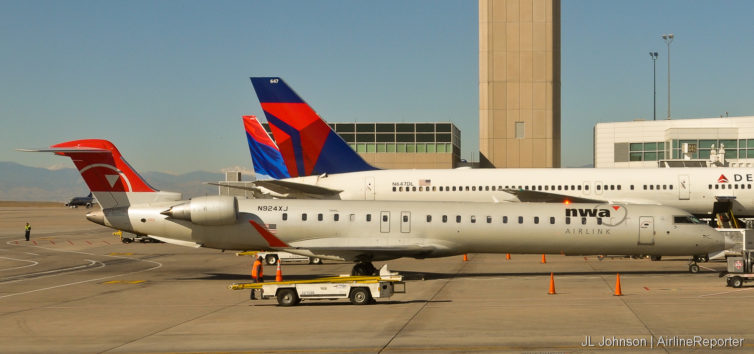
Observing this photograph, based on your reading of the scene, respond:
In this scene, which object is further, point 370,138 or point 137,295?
point 370,138

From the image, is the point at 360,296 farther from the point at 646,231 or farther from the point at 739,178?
the point at 739,178

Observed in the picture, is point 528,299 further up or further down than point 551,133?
further down

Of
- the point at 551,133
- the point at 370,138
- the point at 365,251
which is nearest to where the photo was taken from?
the point at 365,251

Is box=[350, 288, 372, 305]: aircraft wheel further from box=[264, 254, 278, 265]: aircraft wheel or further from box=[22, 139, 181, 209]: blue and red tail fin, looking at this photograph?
box=[264, 254, 278, 265]: aircraft wheel

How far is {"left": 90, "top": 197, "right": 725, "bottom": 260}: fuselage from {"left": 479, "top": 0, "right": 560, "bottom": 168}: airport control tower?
4089 cm

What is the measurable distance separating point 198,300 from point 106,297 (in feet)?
11.1

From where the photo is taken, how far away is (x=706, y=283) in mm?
30109

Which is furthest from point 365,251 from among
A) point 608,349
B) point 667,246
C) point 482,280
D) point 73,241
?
point 73,241

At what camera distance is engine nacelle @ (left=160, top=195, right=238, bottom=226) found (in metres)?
32.3

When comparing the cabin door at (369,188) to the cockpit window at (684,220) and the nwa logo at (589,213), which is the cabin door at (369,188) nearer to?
the nwa logo at (589,213)

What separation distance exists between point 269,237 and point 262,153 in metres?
22.9

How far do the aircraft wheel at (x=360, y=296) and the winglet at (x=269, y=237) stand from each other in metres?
8.14

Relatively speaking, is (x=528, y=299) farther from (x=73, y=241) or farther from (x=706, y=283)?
(x=73, y=241)

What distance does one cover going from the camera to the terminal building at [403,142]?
91062 mm
